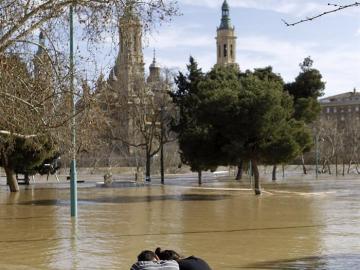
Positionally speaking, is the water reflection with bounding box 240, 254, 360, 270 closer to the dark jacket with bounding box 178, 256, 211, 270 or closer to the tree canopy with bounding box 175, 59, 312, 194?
the dark jacket with bounding box 178, 256, 211, 270

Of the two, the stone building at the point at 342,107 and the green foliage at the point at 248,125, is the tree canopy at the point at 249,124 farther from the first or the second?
the stone building at the point at 342,107

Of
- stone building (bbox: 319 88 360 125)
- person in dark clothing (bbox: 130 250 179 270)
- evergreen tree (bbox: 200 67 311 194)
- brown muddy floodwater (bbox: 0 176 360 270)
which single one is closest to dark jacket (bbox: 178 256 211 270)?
person in dark clothing (bbox: 130 250 179 270)

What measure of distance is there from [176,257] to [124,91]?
4528 centimetres

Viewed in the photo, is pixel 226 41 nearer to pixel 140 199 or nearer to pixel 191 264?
pixel 140 199

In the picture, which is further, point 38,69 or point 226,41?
point 226,41

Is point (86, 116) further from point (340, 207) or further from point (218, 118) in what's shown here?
point (218, 118)

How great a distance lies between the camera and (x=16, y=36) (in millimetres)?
11633

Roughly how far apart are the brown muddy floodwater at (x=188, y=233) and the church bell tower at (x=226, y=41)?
404 feet

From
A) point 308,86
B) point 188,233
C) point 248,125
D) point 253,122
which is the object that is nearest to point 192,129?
point 248,125

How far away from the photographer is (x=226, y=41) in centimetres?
15262

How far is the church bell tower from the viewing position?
15125 cm

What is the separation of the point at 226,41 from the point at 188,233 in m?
137

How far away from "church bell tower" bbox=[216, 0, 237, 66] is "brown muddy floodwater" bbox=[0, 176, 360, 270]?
123202 mm

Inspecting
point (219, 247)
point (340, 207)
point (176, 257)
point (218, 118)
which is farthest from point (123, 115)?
point (176, 257)
